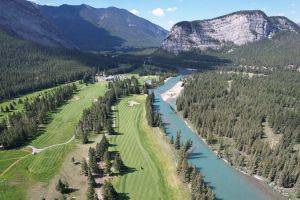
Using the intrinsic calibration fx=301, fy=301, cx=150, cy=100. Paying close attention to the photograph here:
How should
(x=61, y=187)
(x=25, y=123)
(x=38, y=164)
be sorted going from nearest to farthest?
(x=61, y=187) < (x=38, y=164) < (x=25, y=123)

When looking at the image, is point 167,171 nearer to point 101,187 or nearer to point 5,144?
point 101,187

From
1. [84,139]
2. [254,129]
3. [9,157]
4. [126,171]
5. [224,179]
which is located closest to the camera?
[224,179]

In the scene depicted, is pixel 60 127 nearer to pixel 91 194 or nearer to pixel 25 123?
pixel 25 123

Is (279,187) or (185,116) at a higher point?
(185,116)

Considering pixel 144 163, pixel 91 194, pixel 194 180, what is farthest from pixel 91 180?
pixel 194 180

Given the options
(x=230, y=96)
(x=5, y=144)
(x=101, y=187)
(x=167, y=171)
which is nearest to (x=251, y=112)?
(x=230, y=96)
